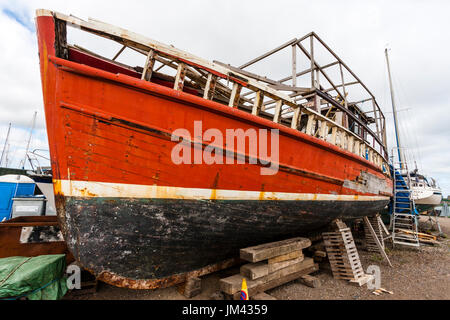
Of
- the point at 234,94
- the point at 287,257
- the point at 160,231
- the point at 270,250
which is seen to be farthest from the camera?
the point at 287,257

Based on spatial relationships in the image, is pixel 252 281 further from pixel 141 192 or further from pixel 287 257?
pixel 141 192

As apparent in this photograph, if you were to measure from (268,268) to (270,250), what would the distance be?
0.28m

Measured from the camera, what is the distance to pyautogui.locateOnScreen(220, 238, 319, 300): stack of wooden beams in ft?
9.20

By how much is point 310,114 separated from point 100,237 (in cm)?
346

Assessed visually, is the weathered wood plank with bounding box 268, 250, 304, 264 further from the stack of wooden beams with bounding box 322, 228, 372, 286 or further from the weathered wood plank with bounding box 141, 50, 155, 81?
the weathered wood plank with bounding box 141, 50, 155, 81

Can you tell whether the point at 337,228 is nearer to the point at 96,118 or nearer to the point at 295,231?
the point at 295,231

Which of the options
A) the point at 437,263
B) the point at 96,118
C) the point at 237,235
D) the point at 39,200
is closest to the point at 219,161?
the point at 237,235

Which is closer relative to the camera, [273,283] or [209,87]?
[209,87]

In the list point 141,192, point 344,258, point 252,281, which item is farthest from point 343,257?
point 141,192

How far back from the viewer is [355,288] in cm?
365

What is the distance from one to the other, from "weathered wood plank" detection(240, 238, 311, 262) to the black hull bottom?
0.19 m

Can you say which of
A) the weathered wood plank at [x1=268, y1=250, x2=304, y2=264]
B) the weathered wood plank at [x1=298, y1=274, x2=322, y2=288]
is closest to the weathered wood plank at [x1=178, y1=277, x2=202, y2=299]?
the weathered wood plank at [x1=268, y1=250, x2=304, y2=264]

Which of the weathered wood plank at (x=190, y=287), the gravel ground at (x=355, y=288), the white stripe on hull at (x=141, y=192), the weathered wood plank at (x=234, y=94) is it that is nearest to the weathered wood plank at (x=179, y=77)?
the weathered wood plank at (x=234, y=94)
